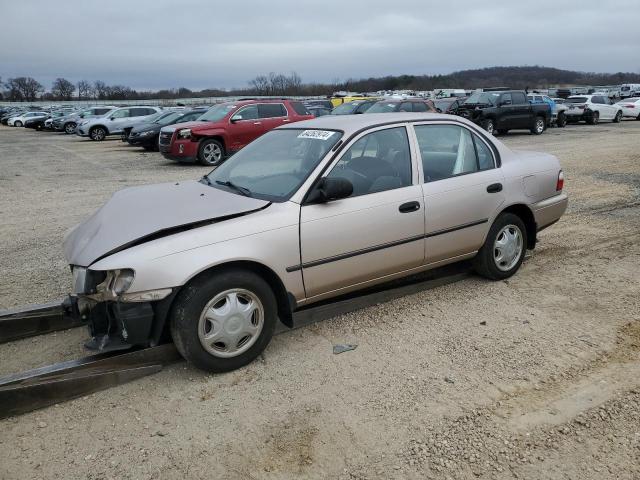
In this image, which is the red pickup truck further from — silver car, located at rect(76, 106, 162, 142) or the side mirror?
silver car, located at rect(76, 106, 162, 142)

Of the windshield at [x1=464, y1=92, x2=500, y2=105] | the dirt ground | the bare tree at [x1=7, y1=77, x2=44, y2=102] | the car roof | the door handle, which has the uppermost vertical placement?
the bare tree at [x1=7, y1=77, x2=44, y2=102]

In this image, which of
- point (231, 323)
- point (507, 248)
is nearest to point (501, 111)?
point (507, 248)

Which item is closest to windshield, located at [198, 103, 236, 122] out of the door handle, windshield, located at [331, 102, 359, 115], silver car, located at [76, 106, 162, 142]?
windshield, located at [331, 102, 359, 115]

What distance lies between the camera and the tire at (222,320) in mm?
3234

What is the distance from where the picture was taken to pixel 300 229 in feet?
11.8

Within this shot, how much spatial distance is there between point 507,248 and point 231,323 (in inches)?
112

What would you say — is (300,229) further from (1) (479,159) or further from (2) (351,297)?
(1) (479,159)

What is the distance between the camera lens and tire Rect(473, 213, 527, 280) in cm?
482

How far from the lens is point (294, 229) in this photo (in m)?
3.57

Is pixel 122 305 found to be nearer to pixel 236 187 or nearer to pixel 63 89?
pixel 236 187

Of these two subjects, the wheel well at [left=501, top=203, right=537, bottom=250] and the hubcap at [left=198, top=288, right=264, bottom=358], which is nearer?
the hubcap at [left=198, top=288, right=264, bottom=358]

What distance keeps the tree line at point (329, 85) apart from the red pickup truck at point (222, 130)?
71832mm

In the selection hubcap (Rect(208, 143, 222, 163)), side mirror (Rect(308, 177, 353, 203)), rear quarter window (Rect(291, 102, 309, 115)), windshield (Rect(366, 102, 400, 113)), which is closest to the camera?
side mirror (Rect(308, 177, 353, 203))

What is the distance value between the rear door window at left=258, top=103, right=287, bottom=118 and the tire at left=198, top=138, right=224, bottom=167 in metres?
1.56
